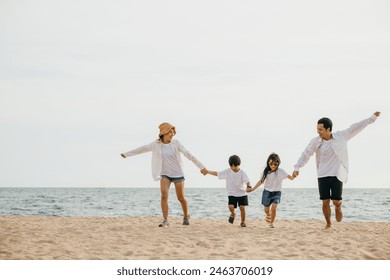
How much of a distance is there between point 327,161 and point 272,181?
5.27 feet

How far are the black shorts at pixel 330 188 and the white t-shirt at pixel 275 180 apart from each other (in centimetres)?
125

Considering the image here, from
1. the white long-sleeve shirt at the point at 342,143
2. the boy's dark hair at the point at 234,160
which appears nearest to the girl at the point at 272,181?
the boy's dark hair at the point at 234,160

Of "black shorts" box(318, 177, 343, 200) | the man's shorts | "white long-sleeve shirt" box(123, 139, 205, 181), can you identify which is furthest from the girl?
"white long-sleeve shirt" box(123, 139, 205, 181)

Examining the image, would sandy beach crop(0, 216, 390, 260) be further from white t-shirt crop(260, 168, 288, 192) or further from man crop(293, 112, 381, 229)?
white t-shirt crop(260, 168, 288, 192)

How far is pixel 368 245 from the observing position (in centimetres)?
759

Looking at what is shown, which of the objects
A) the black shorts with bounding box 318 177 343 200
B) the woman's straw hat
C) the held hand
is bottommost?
the black shorts with bounding box 318 177 343 200

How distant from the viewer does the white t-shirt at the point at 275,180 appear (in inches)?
413

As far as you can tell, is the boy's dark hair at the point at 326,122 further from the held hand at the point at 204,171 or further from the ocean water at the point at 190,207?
Answer: the ocean water at the point at 190,207

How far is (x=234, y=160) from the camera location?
10453mm

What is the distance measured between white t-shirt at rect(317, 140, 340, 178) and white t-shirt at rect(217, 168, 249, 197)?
71.1 inches

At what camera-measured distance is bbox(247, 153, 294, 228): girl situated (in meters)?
10.5

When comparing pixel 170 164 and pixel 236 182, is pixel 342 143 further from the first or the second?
pixel 170 164

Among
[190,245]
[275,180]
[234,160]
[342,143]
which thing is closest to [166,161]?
[234,160]
